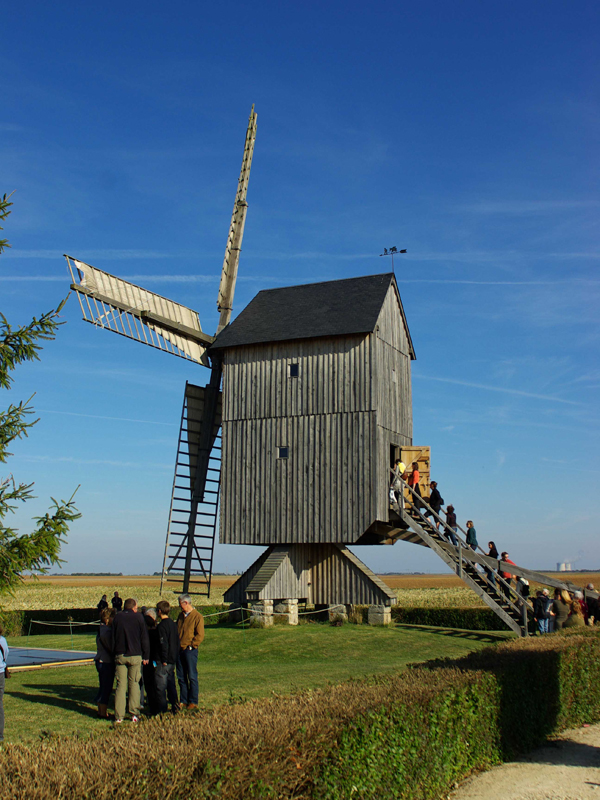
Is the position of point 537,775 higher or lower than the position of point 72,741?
lower

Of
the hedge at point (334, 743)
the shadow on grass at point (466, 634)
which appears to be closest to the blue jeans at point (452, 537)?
the shadow on grass at point (466, 634)

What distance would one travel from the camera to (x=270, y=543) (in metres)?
25.5

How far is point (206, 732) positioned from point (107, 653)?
5.54 metres

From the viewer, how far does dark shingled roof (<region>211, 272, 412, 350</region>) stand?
82.8 ft

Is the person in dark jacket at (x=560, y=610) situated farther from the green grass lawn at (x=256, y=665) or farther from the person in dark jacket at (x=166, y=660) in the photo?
the person in dark jacket at (x=166, y=660)

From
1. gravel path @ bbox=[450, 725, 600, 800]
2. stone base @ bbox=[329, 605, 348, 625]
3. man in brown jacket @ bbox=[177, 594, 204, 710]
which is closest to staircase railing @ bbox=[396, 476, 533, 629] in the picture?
stone base @ bbox=[329, 605, 348, 625]

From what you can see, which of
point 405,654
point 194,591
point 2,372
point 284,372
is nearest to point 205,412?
point 284,372

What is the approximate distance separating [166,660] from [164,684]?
1.22 ft

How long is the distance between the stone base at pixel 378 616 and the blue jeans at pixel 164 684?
13897 millimetres

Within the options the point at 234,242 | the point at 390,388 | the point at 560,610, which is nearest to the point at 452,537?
the point at 560,610

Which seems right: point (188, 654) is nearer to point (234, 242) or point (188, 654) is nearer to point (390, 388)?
point (390, 388)

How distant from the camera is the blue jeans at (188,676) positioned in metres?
11.4

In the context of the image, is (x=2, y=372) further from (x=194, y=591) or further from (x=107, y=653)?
(x=194, y=591)

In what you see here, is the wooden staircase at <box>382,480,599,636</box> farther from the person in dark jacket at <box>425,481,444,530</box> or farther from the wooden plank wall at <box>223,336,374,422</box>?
the wooden plank wall at <box>223,336,374,422</box>
